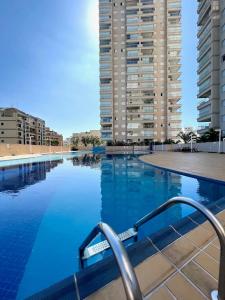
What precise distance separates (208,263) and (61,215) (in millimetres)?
3956

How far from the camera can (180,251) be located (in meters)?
2.23

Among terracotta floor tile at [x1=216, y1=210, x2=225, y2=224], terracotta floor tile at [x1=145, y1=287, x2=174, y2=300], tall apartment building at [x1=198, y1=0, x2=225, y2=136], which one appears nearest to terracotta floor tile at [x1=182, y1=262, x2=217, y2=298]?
terracotta floor tile at [x1=145, y1=287, x2=174, y2=300]

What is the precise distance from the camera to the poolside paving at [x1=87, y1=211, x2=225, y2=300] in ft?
5.25

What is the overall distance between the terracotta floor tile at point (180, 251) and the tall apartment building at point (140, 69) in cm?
4634

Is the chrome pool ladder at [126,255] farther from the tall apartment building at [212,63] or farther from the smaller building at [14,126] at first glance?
the smaller building at [14,126]

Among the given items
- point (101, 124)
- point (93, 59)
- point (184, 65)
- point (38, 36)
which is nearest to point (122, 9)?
point (93, 59)

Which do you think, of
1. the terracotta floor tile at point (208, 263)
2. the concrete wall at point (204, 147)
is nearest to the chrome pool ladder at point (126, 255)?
→ the terracotta floor tile at point (208, 263)

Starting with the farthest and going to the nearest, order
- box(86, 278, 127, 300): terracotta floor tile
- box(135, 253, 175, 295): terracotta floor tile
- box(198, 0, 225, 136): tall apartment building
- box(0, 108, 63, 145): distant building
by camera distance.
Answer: box(0, 108, 63, 145): distant building, box(198, 0, 225, 136): tall apartment building, box(135, 253, 175, 295): terracotta floor tile, box(86, 278, 127, 300): terracotta floor tile

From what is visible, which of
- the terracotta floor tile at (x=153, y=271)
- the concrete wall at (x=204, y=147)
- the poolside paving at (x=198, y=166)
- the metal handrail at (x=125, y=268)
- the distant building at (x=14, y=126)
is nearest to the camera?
the metal handrail at (x=125, y=268)

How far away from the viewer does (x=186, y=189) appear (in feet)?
23.6

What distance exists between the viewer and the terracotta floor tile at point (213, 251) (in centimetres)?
212

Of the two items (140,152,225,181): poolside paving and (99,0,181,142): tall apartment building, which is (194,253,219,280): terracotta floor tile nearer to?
(140,152,225,181): poolside paving

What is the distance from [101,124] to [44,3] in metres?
31.4

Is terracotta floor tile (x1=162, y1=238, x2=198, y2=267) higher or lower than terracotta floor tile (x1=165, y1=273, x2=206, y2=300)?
above
